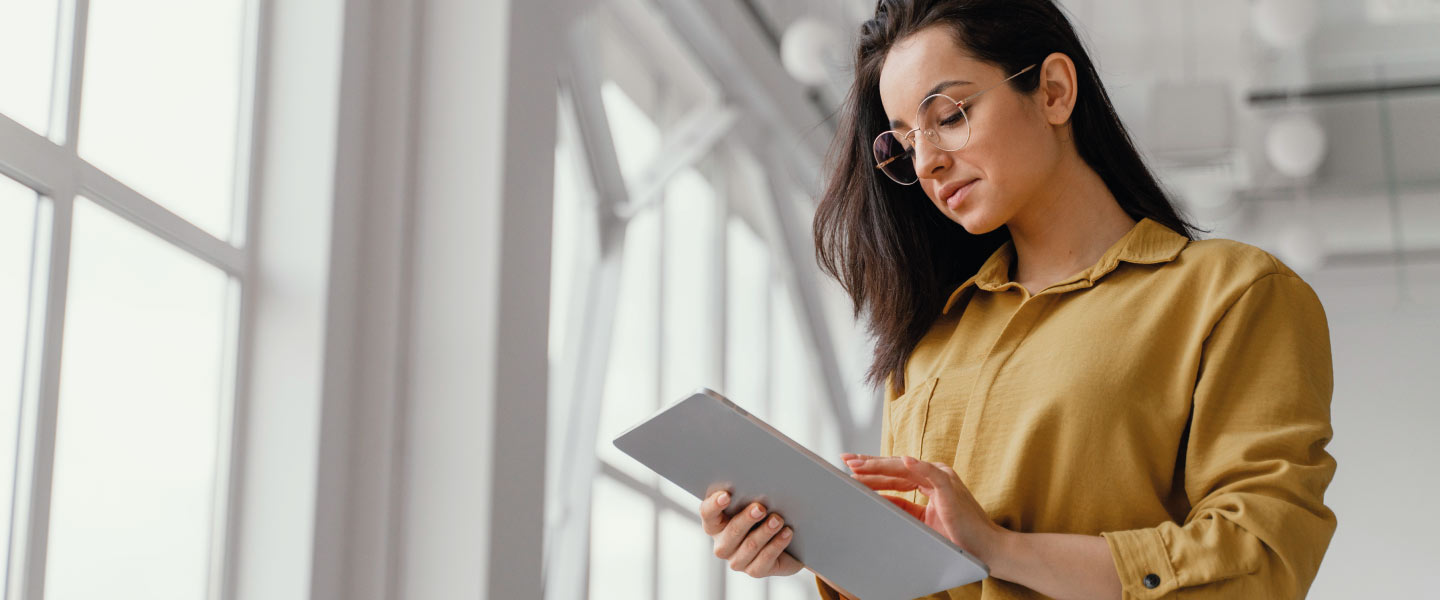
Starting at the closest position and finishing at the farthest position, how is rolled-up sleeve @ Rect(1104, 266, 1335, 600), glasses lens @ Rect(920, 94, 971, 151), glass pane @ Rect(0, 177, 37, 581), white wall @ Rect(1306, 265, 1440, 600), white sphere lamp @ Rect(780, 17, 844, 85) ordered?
rolled-up sleeve @ Rect(1104, 266, 1335, 600) → glasses lens @ Rect(920, 94, 971, 151) → glass pane @ Rect(0, 177, 37, 581) → white sphere lamp @ Rect(780, 17, 844, 85) → white wall @ Rect(1306, 265, 1440, 600)

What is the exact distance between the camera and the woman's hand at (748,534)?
153cm

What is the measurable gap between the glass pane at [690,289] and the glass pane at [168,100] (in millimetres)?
2640

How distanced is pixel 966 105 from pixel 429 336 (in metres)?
1.48

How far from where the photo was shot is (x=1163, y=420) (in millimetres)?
1470

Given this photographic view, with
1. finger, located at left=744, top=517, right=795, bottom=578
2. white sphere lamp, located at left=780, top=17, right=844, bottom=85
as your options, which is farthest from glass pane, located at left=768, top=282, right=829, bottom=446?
finger, located at left=744, top=517, right=795, bottom=578

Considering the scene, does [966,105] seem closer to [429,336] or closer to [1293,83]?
[429,336]

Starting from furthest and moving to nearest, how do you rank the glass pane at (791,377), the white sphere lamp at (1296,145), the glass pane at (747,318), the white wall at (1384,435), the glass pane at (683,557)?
the white wall at (1384,435) → the glass pane at (791,377) → the glass pane at (747,318) → the white sphere lamp at (1296,145) → the glass pane at (683,557)

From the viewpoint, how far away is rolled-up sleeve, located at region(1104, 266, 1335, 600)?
1.35 meters

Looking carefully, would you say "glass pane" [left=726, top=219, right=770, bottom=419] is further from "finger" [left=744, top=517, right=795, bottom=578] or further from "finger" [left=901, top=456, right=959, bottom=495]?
"finger" [left=901, top=456, right=959, bottom=495]

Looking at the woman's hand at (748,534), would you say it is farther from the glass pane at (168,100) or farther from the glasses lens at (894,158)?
the glass pane at (168,100)

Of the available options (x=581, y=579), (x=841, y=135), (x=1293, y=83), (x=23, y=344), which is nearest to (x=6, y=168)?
(x=23, y=344)

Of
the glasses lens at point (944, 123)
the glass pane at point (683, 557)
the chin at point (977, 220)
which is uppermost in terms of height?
the glasses lens at point (944, 123)

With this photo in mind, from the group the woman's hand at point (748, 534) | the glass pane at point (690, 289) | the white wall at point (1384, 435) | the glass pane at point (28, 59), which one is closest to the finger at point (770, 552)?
the woman's hand at point (748, 534)

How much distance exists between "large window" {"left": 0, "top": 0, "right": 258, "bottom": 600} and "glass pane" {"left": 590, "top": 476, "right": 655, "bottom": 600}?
6.33 ft
